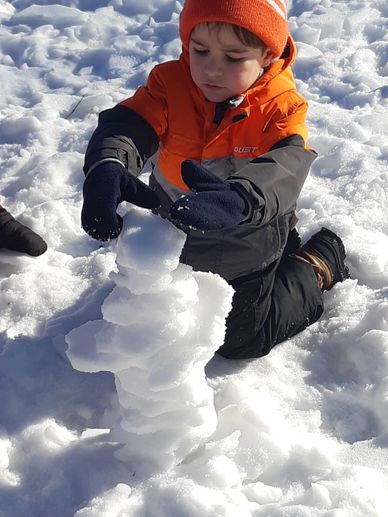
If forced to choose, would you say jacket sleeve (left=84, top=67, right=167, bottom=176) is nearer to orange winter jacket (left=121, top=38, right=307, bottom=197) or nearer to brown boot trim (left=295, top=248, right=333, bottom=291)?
orange winter jacket (left=121, top=38, right=307, bottom=197)

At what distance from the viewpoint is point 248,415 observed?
1.85 metres

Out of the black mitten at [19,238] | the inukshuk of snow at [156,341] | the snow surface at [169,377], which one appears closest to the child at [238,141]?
the snow surface at [169,377]

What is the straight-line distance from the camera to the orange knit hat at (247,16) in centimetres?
195

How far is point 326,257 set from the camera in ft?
8.23

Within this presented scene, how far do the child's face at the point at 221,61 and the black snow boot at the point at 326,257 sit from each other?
2.38 feet

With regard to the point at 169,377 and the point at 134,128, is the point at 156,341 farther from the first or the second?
the point at 134,128

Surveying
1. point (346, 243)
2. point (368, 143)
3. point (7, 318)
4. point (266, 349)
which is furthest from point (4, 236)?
point (368, 143)

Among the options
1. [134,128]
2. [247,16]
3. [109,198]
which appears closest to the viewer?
[109,198]

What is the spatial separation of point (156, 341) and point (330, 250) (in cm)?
116

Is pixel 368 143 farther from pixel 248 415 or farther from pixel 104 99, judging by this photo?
pixel 248 415

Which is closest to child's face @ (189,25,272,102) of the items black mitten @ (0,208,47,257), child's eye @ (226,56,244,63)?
child's eye @ (226,56,244,63)

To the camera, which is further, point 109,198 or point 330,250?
point 330,250

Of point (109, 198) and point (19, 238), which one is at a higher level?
point (109, 198)

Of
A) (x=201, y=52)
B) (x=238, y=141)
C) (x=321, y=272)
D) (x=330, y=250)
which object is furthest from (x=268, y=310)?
(x=201, y=52)
